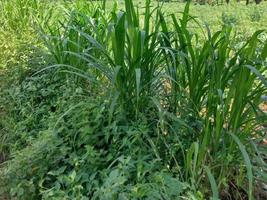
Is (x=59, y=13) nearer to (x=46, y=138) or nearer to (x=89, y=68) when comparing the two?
(x=89, y=68)

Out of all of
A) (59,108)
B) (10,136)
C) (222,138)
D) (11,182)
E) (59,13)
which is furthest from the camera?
(59,13)

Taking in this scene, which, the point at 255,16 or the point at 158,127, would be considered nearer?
the point at 158,127

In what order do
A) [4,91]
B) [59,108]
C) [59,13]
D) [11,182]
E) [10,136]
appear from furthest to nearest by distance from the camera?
1. [59,13]
2. [4,91]
3. [10,136]
4. [59,108]
5. [11,182]

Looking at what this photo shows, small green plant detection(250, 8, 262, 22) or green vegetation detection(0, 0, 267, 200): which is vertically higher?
green vegetation detection(0, 0, 267, 200)

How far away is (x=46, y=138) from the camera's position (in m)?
2.14

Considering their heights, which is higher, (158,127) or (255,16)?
(158,127)

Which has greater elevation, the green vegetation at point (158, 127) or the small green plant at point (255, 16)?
the green vegetation at point (158, 127)

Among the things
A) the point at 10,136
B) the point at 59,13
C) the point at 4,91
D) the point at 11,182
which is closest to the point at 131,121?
the point at 11,182

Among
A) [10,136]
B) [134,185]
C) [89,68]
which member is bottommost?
[10,136]

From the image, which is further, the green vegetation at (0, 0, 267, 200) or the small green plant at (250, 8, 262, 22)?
the small green plant at (250, 8, 262, 22)

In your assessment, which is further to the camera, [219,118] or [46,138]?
[46,138]

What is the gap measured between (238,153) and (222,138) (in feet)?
0.36

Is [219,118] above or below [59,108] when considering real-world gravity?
above

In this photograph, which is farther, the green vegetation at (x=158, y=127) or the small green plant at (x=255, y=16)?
the small green plant at (x=255, y=16)
